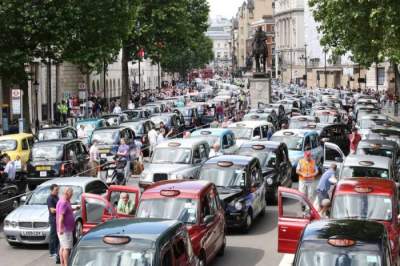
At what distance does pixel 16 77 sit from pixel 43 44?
2169mm

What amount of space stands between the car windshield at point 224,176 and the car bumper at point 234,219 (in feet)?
3.11

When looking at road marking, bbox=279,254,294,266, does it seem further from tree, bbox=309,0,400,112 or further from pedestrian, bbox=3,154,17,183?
tree, bbox=309,0,400,112

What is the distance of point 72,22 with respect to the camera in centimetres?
4019

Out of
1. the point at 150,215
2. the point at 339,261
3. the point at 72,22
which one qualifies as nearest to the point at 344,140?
the point at 72,22

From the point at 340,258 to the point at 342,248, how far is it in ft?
0.51

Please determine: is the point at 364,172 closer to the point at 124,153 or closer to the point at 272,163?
the point at 272,163

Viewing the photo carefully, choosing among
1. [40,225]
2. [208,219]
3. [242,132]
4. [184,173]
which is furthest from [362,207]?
[242,132]

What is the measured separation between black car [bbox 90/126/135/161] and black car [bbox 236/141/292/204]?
7.70 meters

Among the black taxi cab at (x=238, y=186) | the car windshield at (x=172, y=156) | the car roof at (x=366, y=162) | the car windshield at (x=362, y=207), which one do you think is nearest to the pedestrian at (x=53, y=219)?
the black taxi cab at (x=238, y=186)

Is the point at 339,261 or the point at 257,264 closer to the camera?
the point at 339,261

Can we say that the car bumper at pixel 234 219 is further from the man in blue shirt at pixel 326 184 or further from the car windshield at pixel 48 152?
the car windshield at pixel 48 152

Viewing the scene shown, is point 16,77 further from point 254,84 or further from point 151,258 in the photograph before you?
point 151,258

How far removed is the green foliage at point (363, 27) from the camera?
102 ft

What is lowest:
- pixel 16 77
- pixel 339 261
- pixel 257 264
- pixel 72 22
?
pixel 257 264
